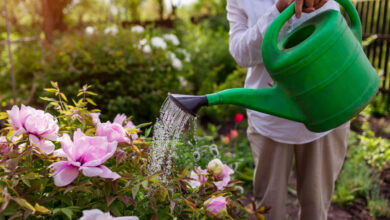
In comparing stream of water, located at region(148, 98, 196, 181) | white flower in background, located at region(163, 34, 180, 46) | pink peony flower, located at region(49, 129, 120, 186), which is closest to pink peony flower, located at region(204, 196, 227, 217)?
stream of water, located at region(148, 98, 196, 181)

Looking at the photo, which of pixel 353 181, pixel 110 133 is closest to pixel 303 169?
pixel 110 133

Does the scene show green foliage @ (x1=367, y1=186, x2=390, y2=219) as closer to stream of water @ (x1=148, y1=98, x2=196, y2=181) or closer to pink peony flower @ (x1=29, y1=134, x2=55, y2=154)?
stream of water @ (x1=148, y1=98, x2=196, y2=181)

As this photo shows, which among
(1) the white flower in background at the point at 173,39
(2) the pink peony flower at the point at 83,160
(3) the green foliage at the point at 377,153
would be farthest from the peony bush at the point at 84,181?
(1) the white flower in background at the point at 173,39

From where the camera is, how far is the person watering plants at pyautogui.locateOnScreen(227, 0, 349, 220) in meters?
1.38

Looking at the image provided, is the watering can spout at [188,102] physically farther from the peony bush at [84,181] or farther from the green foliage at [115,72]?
the green foliage at [115,72]

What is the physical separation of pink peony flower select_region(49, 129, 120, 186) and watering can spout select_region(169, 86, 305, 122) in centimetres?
20

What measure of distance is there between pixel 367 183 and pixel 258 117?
4.84 feet

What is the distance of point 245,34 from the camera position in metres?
1.34

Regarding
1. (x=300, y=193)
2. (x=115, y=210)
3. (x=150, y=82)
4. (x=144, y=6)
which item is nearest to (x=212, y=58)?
(x=150, y=82)

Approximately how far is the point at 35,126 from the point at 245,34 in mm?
745

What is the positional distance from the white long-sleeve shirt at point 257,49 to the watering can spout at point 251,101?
30 cm

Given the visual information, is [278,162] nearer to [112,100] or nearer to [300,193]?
[300,193]

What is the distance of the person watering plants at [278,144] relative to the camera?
1379mm

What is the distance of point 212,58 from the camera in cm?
511
